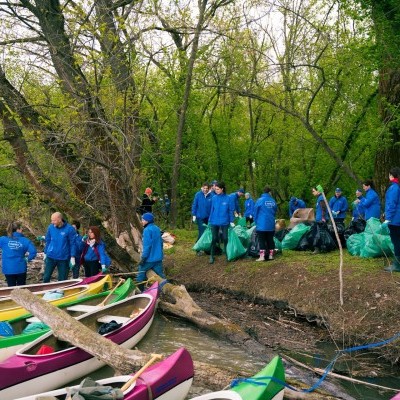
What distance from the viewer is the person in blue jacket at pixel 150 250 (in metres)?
10.8

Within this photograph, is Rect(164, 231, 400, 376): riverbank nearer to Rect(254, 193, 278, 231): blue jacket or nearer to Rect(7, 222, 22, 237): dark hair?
Rect(254, 193, 278, 231): blue jacket

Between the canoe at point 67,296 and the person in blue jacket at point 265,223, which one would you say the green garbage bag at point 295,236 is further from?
the canoe at point 67,296

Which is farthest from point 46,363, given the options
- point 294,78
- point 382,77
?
point 294,78

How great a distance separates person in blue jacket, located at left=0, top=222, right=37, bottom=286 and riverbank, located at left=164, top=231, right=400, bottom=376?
3.92m

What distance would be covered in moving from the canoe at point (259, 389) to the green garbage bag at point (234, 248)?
7006mm

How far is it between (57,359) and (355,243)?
7472 millimetres

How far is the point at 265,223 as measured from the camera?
38.7 feet

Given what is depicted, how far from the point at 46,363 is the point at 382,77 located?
10729mm

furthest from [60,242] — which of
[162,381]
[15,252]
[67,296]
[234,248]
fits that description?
[162,381]

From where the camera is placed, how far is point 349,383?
22.7 ft

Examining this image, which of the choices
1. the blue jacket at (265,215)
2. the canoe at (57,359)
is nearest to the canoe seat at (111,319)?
the canoe at (57,359)

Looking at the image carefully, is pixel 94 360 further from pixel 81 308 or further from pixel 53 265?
pixel 53 265

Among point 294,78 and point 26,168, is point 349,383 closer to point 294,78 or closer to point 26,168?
point 26,168

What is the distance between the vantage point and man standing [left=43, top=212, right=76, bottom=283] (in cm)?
1105
